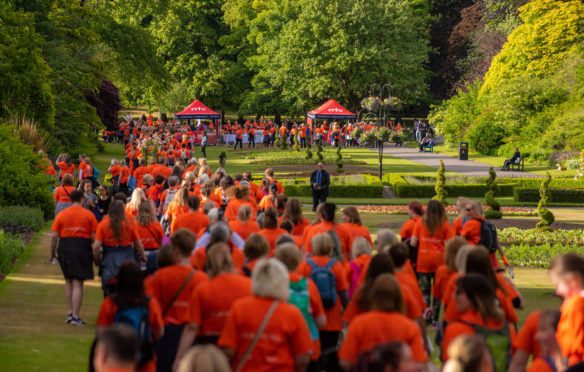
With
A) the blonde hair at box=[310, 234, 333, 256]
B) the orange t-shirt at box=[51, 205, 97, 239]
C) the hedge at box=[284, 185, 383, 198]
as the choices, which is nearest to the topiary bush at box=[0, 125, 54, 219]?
the hedge at box=[284, 185, 383, 198]

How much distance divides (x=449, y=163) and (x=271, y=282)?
40215 mm

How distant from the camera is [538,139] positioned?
143ft

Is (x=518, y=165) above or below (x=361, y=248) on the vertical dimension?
below

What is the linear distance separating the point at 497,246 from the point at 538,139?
34.8m

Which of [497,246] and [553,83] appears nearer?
[497,246]

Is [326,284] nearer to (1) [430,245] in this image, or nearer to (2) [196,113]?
(1) [430,245]

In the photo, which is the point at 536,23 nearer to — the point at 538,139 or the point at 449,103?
the point at 538,139

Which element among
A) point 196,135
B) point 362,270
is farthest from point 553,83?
point 362,270

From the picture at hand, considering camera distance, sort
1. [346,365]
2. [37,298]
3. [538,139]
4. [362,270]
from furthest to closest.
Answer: [538,139]
[37,298]
[362,270]
[346,365]

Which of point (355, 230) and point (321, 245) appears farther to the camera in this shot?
point (355, 230)

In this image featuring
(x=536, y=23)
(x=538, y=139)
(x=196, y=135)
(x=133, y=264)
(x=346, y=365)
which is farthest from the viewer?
(x=196, y=135)

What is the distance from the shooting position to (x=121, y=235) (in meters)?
9.91

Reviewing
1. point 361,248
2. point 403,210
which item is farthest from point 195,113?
point 361,248

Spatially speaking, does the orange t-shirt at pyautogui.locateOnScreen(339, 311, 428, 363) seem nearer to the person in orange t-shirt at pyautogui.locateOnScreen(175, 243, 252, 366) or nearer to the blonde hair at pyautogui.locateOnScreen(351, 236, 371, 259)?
the person in orange t-shirt at pyautogui.locateOnScreen(175, 243, 252, 366)
